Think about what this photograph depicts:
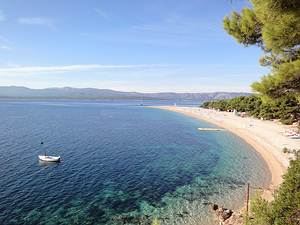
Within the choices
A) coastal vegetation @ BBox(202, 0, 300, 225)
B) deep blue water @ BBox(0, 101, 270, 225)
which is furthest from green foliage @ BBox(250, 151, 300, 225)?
deep blue water @ BBox(0, 101, 270, 225)

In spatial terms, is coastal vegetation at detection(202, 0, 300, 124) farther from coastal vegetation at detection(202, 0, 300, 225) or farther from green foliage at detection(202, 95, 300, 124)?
green foliage at detection(202, 95, 300, 124)

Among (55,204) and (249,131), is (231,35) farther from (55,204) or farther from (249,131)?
(249,131)

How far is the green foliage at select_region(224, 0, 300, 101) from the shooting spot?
28.0 ft

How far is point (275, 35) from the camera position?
9.73 meters

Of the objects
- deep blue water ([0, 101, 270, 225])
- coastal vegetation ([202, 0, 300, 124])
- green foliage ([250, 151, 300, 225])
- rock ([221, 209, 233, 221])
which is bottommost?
deep blue water ([0, 101, 270, 225])

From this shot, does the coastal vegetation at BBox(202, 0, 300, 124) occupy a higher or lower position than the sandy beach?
higher

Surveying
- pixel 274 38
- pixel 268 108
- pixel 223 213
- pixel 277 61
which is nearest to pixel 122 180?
pixel 223 213

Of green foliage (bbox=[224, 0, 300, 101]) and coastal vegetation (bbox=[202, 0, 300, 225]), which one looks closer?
green foliage (bbox=[224, 0, 300, 101])

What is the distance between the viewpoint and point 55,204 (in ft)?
81.2

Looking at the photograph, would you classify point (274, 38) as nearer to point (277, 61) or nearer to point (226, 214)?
point (277, 61)

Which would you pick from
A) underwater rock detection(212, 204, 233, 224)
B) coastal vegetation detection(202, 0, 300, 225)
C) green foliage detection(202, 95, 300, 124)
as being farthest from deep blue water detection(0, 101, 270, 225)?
green foliage detection(202, 95, 300, 124)

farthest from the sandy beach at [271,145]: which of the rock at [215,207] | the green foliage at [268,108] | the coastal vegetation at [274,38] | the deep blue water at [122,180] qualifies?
the coastal vegetation at [274,38]

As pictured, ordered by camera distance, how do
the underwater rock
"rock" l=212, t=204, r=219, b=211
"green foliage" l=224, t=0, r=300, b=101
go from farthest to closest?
"rock" l=212, t=204, r=219, b=211 < the underwater rock < "green foliage" l=224, t=0, r=300, b=101

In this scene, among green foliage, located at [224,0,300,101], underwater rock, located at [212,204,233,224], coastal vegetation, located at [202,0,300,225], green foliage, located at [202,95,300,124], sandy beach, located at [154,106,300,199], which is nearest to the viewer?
green foliage, located at [224,0,300,101]
